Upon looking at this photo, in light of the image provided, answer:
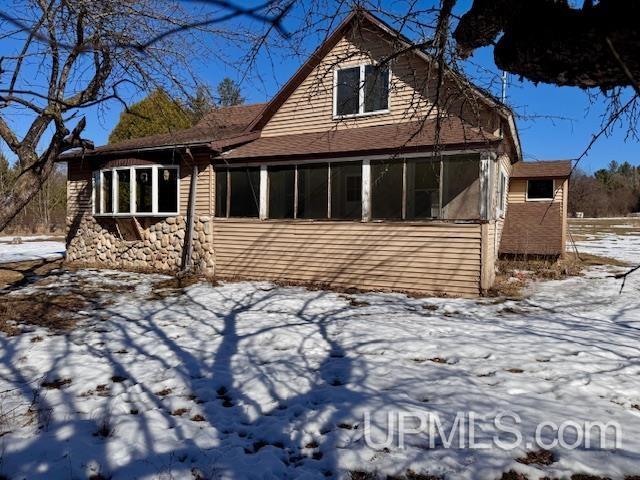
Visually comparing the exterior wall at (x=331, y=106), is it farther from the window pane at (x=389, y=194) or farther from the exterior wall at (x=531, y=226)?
the exterior wall at (x=531, y=226)

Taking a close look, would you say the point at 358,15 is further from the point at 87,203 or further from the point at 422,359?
the point at 87,203

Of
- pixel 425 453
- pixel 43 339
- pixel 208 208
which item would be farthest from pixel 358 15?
pixel 208 208

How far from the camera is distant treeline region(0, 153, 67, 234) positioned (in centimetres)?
2984

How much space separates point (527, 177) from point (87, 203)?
1479cm

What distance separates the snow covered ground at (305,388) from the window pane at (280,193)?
3.97 meters

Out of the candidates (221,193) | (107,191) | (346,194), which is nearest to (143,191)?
(107,191)

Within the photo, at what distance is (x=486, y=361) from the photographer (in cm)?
481

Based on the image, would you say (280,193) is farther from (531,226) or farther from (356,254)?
(531,226)

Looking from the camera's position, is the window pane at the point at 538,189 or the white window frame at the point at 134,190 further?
the window pane at the point at 538,189

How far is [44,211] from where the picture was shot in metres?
32.4

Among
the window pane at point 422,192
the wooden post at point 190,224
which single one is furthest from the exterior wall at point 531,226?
the wooden post at point 190,224

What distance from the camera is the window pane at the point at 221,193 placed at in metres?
10.9

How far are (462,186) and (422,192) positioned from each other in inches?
98.9

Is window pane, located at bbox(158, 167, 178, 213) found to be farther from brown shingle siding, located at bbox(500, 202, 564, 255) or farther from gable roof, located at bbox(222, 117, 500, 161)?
brown shingle siding, located at bbox(500, 202, 564, 255)
